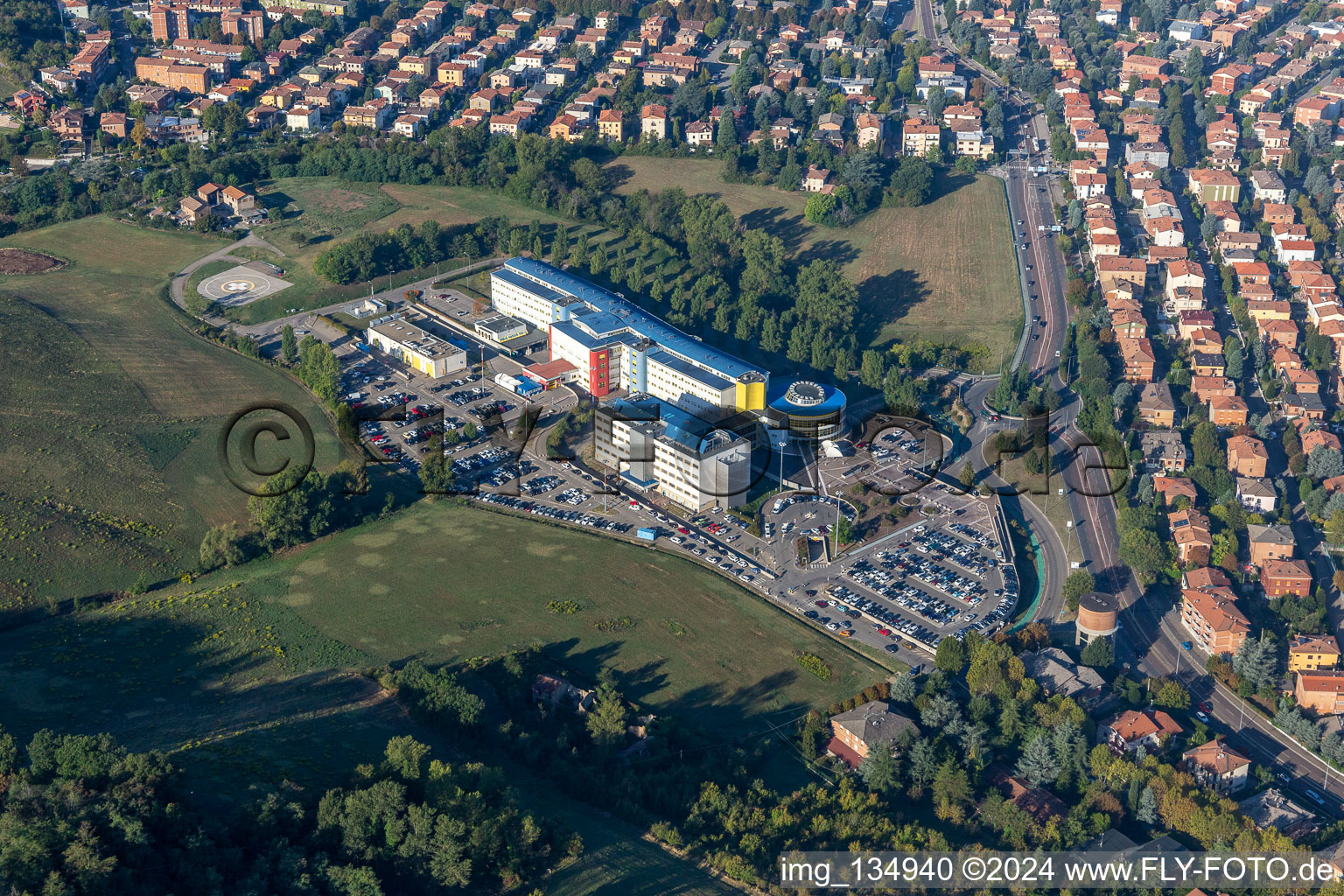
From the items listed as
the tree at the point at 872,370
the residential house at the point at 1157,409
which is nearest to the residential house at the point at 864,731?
the tree at the point at 872,370

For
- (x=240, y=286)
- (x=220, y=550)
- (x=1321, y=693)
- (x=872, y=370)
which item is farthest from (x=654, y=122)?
(x=1321, y=693)

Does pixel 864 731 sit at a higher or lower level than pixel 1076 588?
lower

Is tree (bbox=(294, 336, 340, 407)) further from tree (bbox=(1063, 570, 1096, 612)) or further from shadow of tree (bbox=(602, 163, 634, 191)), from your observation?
tree (bbox=(1063, 570, 1096, 612))

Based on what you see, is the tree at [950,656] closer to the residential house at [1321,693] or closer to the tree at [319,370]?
the residential house at [1321,693]

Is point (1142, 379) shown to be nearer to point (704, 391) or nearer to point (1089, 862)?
point (704, 391)

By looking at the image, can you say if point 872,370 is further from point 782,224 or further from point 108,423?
point 108,423

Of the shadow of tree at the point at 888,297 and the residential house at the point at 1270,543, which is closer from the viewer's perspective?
the residential house at the point at 1270,543

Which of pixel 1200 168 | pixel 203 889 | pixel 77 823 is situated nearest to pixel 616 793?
pixel 203 889

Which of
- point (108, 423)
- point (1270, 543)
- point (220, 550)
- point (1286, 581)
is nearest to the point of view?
point (220, 550)
